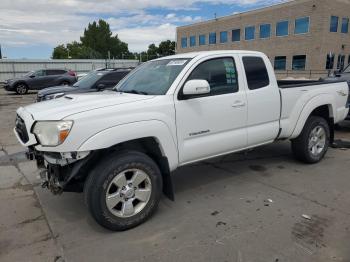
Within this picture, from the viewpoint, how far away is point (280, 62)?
40.6 meters

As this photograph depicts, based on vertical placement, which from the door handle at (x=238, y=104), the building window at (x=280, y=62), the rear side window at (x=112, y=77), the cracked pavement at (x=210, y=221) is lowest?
the cracked pavement at (x=210, y=221)

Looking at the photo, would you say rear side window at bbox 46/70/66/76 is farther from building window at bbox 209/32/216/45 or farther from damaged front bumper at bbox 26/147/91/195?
building window at bbox 209/32/216/45

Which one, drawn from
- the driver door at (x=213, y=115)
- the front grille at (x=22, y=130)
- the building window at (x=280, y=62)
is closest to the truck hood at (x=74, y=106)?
the front grille at (x=22, y=130)

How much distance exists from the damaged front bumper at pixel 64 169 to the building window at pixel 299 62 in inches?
1479

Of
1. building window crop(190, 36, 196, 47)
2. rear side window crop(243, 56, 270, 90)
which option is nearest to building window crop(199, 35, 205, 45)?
building window crop(190, 36, 196, 47)

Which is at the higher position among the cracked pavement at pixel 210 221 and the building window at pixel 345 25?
the building window at pixel 345 25

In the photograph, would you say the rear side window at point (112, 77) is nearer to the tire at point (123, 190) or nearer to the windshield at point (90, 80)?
the windshield at point (90, 80)

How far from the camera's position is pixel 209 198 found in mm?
4418

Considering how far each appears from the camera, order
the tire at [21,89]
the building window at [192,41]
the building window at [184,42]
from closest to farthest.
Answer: the tire at [21,89] → the building window at [192,41] → the building window at [184,42]

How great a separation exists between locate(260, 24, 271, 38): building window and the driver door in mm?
40170

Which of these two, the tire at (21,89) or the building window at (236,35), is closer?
the tire at (21,89)

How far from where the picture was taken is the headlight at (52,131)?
318 centimetres

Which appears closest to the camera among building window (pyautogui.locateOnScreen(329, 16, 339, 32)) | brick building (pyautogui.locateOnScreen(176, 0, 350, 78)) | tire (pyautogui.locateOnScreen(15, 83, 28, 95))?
tire (pyautogui.locateOnScreen(15, 83, 28, 95))

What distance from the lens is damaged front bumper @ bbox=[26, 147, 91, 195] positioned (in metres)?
3.28
